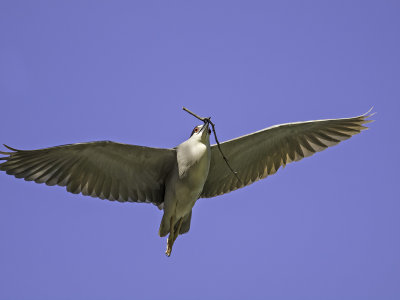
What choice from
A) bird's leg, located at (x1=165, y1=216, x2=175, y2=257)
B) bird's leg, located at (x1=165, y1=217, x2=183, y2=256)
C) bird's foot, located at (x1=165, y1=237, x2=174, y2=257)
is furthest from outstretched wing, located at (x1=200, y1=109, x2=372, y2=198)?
bird's foot, located at (x1=165, y1=237, x2=174, y2=257)

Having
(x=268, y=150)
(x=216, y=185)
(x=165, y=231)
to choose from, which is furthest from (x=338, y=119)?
(x=165, y=231)

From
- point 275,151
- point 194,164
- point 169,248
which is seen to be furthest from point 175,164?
point 275,151

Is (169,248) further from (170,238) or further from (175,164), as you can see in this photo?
(175,164)

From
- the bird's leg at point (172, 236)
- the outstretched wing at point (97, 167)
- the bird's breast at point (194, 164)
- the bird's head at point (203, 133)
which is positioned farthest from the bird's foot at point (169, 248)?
the bird's head at point (203, 133)

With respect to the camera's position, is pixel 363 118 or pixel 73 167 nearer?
pixel 73 167

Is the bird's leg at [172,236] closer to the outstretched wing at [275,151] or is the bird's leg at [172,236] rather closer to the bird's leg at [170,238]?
the bird's leg at [170,238]

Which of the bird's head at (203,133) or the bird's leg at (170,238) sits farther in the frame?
the bird's leg at (170,238)

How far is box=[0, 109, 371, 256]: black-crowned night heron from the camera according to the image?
36.0ft

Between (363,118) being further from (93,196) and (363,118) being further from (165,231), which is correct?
(93,196)

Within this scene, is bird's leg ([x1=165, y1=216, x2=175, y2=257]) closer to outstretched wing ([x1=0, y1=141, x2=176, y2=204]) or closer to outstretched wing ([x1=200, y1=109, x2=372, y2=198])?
outstretched wing ([x1=0, y1=141, x2=176, y2=204])

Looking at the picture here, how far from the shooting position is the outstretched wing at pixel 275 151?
39.0 feet

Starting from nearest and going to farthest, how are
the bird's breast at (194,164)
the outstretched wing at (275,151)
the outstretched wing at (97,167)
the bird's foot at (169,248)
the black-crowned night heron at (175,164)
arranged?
the bird's breast at (194,164), the black-crowned night heron at (175,164), the outstretched wing at (97,167), the bird's foot at (169,248), the outstretched wing at (275,151)

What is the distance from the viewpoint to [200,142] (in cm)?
1080

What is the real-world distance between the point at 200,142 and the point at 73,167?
2.07 metres
